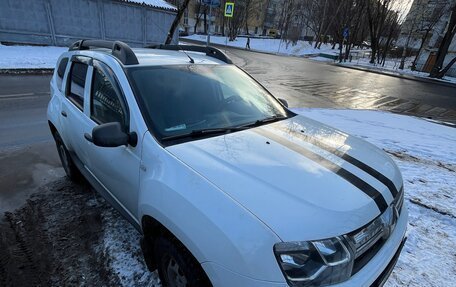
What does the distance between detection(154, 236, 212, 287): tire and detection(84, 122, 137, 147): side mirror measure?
2.41 ft

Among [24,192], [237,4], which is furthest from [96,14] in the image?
[237,4]

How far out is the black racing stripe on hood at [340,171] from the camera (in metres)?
1.86

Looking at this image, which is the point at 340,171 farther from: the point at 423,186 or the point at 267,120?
the point at 423,186

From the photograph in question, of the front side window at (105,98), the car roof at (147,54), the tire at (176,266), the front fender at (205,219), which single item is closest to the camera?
the front fender at (205,219)

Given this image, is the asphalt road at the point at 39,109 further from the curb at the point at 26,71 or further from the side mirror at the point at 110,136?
the side mirror at the point at 110,136

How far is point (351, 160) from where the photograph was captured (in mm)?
2203

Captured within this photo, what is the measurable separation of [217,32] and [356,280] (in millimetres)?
76034

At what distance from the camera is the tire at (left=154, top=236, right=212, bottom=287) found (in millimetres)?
1777

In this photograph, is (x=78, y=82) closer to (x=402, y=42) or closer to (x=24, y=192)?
(x=24, y=192)

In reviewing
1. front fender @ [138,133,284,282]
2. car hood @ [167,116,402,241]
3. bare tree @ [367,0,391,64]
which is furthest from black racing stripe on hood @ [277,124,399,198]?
bare tree @ [367,0,391,64]

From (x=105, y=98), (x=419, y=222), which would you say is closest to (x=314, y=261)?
(x=105, y=98)

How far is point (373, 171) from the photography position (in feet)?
6.99

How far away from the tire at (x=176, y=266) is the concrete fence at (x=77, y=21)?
58.6 feet

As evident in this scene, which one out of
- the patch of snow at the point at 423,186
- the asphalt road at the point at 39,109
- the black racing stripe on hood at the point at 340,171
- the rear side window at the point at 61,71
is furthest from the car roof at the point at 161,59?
the patch of snow at the point at 423,186
